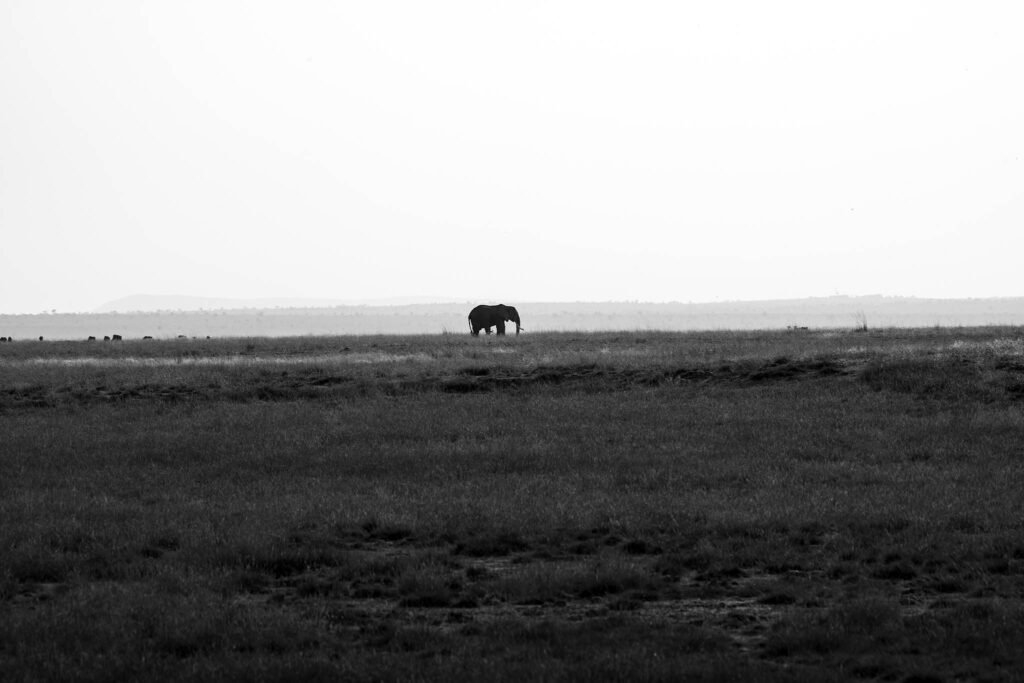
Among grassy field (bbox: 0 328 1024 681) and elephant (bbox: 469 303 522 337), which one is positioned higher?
elephant (bbox: 469 303 522 337)

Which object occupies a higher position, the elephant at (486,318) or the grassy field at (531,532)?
the elephant at (486,318)

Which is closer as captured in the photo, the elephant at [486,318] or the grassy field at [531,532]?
the grassy field at [531,532]

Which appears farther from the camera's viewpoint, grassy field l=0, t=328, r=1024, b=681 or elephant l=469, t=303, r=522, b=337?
elephant l=469, t=303, r=522, b=337

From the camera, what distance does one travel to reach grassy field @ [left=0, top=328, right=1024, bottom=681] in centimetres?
1016

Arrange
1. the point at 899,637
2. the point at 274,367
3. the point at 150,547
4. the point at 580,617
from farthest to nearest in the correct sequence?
the point at 274,367 < the point at 150,547 < the point at 580,617 < the point at 899,637

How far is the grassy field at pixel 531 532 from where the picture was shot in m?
10.2

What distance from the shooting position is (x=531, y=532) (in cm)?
1485

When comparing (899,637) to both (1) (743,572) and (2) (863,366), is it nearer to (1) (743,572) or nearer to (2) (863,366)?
(1) (743,572)

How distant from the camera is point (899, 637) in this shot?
10242 millimetres

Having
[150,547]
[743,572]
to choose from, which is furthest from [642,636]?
[150,547]

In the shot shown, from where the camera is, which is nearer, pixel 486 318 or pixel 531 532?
pixel 531 532

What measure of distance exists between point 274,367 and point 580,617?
28.4m

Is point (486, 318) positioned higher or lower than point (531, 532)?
higher

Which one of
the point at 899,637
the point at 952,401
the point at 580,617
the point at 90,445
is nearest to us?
the point at 899,637
